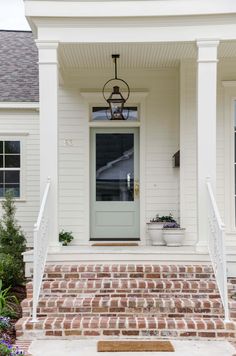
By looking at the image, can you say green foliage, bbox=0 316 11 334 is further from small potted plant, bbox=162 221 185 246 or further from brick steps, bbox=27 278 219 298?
small potted plant, bbox=162 221 185 246

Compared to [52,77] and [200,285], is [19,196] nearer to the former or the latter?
[52,77]

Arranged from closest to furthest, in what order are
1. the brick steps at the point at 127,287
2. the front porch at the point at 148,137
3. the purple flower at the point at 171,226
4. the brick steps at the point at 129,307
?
1. the brick steps at the point at 129,307
2. the brick steps at the point at 127,287
3. the purple flower at the point at 171,226
4. the front porch at the point at 148,137

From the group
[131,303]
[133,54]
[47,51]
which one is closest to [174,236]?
[131,303]

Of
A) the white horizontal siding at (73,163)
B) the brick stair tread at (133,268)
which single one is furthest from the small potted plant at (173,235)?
the white horizontal siding at (73,163)

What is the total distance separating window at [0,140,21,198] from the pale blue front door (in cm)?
182

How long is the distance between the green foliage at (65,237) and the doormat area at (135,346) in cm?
328

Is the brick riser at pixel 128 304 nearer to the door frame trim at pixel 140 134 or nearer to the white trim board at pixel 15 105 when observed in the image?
the door frame trim at pixel 140 134

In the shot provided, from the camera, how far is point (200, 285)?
6.31 metres

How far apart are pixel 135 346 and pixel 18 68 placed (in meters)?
7.72

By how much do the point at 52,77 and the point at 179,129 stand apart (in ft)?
8.74

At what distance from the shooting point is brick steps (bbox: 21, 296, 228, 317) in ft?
19.5

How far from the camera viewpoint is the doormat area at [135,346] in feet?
17.1

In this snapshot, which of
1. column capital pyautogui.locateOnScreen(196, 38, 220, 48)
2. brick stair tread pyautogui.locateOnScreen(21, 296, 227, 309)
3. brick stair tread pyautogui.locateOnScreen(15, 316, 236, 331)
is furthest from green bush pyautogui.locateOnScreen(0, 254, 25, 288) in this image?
column capital pyautogui.locateOnScreen(196, 38, 220, 48)

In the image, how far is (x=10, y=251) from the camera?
8.18 meters
